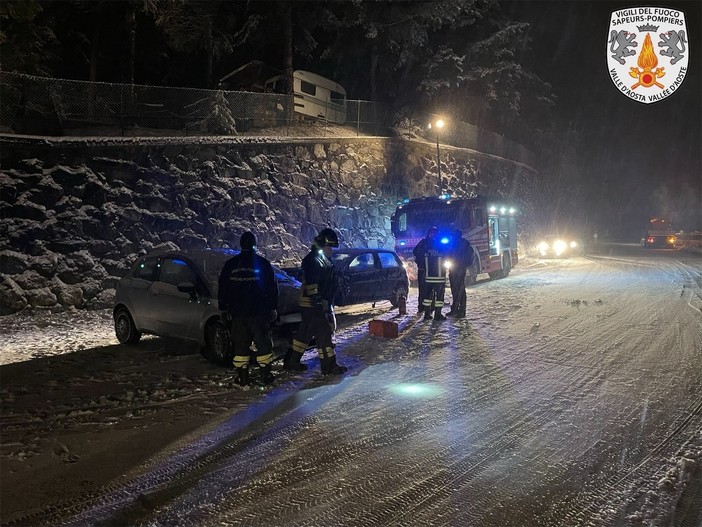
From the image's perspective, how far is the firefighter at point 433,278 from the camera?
10.9 m

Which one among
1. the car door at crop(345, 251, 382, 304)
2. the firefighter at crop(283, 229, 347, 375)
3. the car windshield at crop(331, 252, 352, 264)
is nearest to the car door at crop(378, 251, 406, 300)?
the car door at crop(345, 251, 382, 304)

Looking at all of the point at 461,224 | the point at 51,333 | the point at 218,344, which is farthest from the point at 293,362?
the point at 461,224

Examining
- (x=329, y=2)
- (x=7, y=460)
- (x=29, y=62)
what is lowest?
(x=7, y=460)

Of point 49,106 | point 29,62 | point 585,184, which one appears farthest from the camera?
point 585,184

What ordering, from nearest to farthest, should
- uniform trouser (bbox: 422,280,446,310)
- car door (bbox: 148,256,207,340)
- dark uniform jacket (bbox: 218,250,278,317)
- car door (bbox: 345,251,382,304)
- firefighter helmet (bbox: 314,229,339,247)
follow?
1. dark uniform jacket (bbox: 218,250,278,317)
2. firefighter helmet (bbox: 314,229,339,247)
3. car door (bbox: 148,256,207,340)
4. uniform trouser (bbox: 422,280,446,310)
5. car door (bbox: 345,251,382,304)

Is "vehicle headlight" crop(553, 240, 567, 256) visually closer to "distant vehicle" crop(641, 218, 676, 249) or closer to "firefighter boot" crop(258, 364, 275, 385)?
"distant vehicle" crop(641, 218, 676, 249)

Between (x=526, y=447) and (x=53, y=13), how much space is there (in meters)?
26.8

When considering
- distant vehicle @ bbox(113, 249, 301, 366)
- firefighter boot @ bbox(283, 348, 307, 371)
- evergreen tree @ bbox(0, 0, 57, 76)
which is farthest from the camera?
evergreen tree @ bbox(0, 0, 57, 76)

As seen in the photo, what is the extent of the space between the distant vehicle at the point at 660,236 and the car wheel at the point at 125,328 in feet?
114

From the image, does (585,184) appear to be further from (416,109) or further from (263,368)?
(263,368)

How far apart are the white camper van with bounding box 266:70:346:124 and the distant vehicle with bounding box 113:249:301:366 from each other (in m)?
14.7

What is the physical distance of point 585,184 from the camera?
57312 mm

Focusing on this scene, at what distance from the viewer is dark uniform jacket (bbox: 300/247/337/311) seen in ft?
22.7

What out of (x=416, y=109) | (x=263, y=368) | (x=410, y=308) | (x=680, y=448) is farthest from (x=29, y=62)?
(x=680, y=448)
